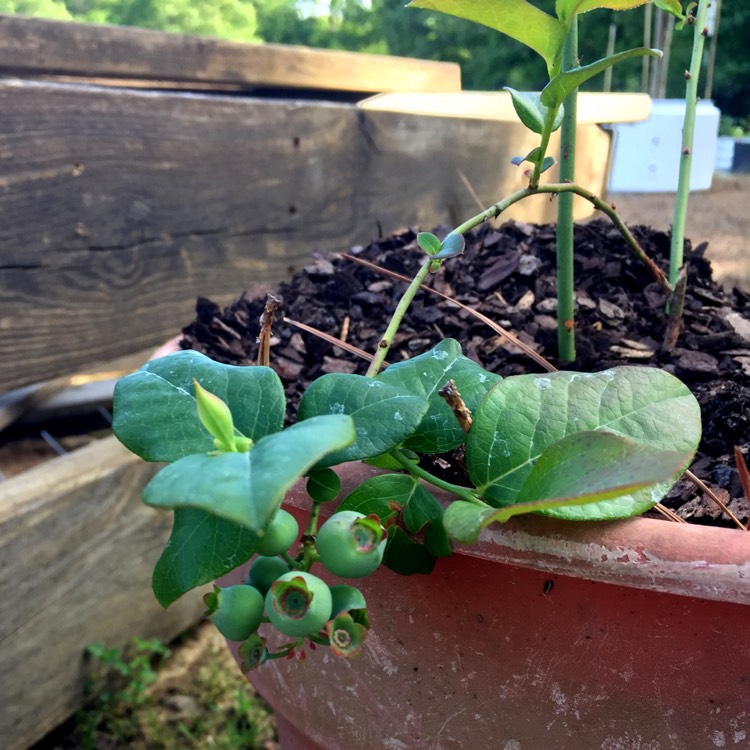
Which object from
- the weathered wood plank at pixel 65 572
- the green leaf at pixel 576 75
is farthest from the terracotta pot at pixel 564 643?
the weathered wood plank at pixel 65 572

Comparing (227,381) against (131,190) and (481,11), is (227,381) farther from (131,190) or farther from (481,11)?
(131,190)

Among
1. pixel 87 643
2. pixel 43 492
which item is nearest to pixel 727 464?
pixel 43 492

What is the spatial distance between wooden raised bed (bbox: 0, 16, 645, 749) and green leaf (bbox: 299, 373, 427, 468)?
685 millimetres

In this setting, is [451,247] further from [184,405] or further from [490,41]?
[490,41]

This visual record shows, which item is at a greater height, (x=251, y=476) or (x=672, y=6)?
(x=672, y=6)

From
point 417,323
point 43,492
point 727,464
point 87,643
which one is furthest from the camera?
point 87,643

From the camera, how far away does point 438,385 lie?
1.34 ft

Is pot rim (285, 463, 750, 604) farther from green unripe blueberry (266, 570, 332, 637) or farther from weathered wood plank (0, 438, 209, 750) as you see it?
weathered wood plank (0, 438, 209, 750)

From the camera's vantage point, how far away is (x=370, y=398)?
0.37m

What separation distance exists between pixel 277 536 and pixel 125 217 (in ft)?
2.61

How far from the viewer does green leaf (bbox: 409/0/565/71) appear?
398 millimetres

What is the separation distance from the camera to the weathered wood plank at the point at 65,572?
921 millimetres

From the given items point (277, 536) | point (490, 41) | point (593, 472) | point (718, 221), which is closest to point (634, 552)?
point (593, 472)

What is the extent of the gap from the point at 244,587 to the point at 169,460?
7cm
